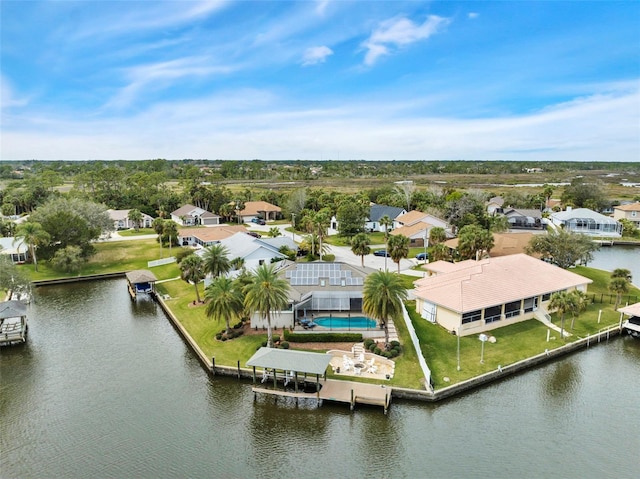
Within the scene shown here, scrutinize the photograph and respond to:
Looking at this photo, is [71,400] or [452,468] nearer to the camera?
[452,468]

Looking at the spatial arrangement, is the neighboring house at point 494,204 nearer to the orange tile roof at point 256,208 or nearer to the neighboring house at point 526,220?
the neighboring house at point 526,220

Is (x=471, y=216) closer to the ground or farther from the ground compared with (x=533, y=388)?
farther from the ground

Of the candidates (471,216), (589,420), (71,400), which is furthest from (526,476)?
(471,216)

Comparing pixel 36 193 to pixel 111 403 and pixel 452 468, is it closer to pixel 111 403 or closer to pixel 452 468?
pixel 111 403

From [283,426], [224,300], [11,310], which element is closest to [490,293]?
[283,426]

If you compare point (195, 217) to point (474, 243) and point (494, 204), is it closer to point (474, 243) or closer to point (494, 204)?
point (474, 243)

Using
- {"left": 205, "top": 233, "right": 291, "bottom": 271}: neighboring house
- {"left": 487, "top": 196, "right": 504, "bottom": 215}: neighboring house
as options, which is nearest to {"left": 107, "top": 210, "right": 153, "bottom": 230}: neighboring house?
{"left": 205, "top": 233, "right": 291, "bottom": 271}: neighboring house

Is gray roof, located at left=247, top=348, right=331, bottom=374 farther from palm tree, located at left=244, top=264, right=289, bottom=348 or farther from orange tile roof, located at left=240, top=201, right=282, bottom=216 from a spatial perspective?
orange tile roof, located at left=240, top=201, right=282, bottom=216
